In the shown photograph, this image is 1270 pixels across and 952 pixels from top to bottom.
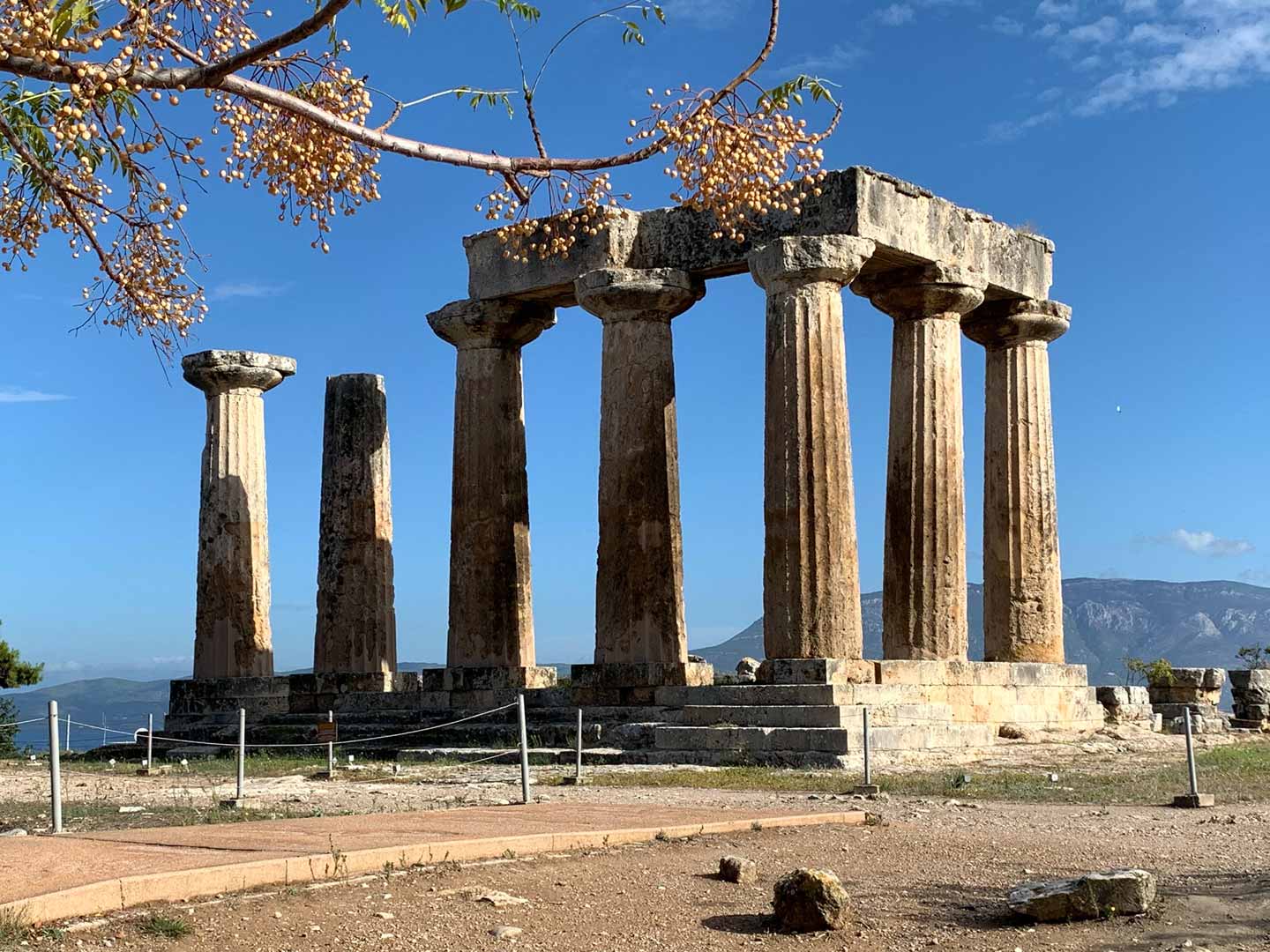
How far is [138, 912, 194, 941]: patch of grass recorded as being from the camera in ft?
28.5

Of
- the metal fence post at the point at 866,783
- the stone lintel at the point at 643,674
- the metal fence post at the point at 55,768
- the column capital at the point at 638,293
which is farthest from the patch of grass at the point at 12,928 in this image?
the column capital at the point at 638,293

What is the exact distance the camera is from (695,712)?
2273cm

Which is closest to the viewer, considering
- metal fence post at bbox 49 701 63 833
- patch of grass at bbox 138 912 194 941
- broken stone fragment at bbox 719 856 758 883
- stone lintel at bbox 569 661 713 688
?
patch of grass at bbox 138 912 194 941

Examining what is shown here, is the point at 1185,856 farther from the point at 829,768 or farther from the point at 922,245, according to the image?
the point at 922,245

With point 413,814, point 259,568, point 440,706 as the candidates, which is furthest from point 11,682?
point 413,814

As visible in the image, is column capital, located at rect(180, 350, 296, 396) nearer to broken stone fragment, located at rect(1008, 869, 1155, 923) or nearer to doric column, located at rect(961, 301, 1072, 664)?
doric column, located at rect(961, 301, 1072, 664)

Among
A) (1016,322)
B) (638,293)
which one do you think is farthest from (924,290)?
(638,293)

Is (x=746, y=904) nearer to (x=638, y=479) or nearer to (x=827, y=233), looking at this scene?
(x=827, y=233)

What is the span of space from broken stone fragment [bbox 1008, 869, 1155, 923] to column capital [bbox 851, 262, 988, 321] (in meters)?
16.4

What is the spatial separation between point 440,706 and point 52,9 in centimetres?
1779

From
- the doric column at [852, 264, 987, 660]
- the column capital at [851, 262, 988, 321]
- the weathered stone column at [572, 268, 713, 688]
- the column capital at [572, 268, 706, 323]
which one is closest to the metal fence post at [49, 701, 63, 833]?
the weathered stone column at [572, 268, 713, 688]

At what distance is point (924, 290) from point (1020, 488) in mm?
4557

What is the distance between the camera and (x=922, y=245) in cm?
2500

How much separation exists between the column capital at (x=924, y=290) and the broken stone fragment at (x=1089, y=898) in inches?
647
